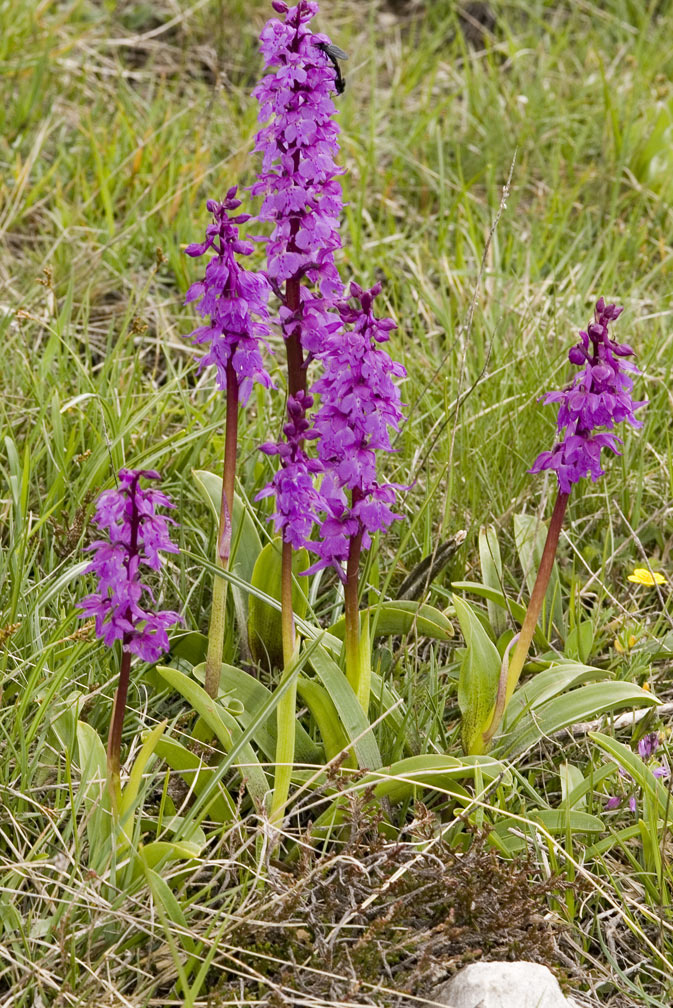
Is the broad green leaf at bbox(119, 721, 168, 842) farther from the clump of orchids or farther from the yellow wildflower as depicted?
the yellow wildflower

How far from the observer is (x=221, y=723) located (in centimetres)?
246

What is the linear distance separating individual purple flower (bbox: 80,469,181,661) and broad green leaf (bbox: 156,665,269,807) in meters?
0.15

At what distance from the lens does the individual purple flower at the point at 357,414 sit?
7.51ft

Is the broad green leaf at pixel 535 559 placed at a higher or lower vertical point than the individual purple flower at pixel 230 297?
lower

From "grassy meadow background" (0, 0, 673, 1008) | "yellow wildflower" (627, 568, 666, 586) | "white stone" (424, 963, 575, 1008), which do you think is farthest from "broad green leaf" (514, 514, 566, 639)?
"white stone" (424, 963, 575, 1008)

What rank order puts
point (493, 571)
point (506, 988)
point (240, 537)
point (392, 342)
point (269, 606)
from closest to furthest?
point (506, 988), point (269, 606), point (240, 537), point (493, 571), point (392, 342)

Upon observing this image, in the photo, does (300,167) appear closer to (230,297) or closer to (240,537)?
(230,297)

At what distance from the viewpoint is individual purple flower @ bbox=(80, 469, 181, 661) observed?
2.12m

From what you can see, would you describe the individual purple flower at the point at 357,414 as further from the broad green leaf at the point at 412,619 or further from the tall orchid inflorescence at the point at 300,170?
the broad green leaf at the point at 412,619

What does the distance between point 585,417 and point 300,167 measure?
Result: 83 centimetres

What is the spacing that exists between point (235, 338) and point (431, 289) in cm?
250

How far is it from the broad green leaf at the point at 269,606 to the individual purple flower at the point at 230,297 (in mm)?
559

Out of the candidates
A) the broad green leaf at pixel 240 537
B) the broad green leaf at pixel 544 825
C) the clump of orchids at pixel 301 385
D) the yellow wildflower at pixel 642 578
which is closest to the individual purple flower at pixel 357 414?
the clump of orchids at pixel 301 385

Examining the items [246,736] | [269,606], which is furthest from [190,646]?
[246,736]
